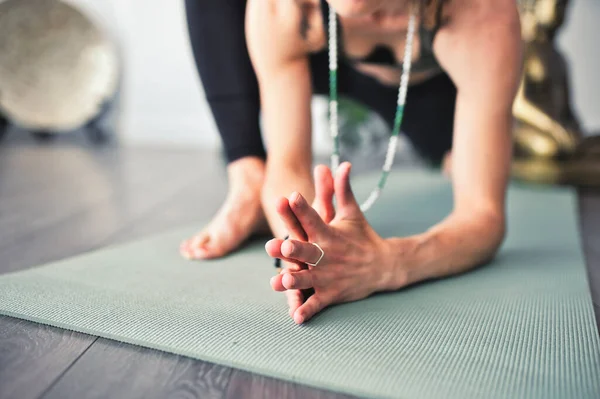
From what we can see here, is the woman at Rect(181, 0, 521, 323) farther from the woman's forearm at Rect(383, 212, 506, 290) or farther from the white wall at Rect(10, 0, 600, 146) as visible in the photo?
the white wall at Rect(10, 0, 600, 146)

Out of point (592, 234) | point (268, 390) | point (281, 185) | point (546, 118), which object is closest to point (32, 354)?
point (268, 390)

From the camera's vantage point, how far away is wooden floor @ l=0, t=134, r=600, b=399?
20.8 inches

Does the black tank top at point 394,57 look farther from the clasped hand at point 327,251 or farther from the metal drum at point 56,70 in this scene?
the metal drum at point 56,70

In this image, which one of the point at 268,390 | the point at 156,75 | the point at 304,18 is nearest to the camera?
the point at 268,390

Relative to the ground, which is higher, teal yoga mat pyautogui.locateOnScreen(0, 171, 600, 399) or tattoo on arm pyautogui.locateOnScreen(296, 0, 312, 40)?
tattoo on arm pyautogui.locateOnScreen(296, 0, 312, 40)

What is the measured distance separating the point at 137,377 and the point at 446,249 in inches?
19.2

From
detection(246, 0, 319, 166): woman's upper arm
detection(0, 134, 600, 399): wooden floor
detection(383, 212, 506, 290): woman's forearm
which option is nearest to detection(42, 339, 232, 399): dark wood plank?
detection(0, 134, 600, 399): wooden floor

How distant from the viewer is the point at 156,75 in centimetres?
289

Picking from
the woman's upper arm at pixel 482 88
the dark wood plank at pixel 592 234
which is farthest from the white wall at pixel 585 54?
the woman's upper arm at pixel 482 88

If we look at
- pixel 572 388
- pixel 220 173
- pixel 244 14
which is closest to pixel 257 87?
pixel 244 14

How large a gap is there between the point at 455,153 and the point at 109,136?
238cm

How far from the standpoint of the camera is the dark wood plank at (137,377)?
1.69 feet

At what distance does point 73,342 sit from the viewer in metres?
0.61

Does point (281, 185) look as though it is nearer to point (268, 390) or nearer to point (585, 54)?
point (268, 390)
